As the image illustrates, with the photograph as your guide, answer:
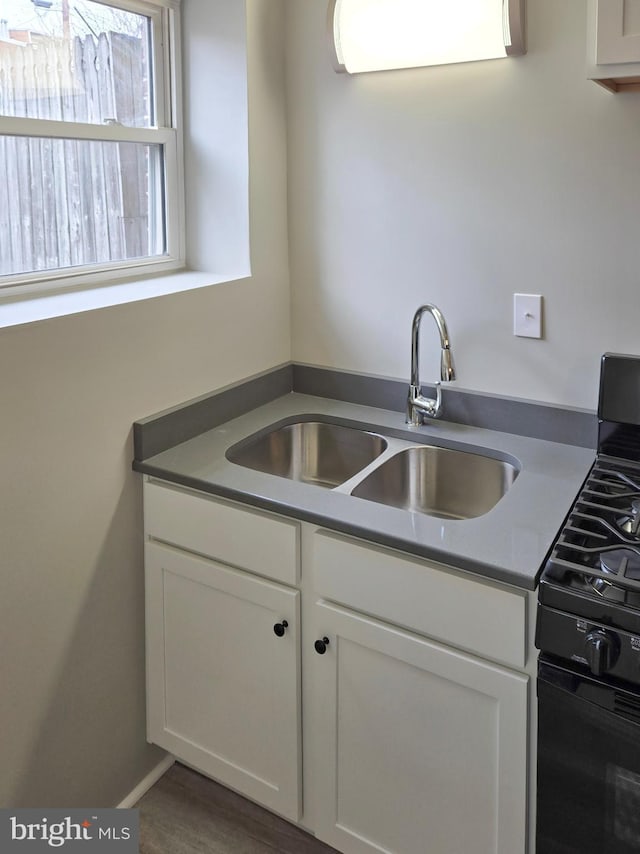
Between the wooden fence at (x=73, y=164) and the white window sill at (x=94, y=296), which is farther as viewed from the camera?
the wooden fence at (x=73, y=164)

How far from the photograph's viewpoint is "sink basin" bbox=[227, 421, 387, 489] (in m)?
2.03

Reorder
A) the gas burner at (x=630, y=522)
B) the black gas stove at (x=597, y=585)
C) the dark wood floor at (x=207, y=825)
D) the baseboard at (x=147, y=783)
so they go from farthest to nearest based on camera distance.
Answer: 1. the baseboard at (x=147, y=783)
2. the dark wood floor at (x=207, y=825)
3. the gas burner at (x=630, y=522)
4. the black gas stove at (x=597, y=585)

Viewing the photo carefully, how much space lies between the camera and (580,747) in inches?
50.4

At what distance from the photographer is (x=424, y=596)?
4.71 ft

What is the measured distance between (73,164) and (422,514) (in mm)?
1139

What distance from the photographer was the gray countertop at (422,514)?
4.51ft

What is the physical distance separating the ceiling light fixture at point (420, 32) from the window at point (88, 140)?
48 cm

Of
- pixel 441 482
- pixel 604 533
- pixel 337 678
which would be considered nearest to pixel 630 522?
pixel 604 533

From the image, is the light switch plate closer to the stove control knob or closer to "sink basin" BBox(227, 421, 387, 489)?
"sink basin" BBox(227, 421, 387, 489)

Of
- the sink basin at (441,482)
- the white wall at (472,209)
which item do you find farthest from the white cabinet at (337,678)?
the white wall at (472,209)

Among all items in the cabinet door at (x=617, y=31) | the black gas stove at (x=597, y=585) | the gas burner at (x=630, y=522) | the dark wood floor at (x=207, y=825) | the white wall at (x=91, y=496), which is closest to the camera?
the black gas stove at (x=597, y=585)

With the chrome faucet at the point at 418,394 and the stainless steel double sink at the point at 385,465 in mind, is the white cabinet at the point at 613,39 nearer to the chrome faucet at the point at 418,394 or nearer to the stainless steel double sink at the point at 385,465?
the chrome faucet at the point at 418,394

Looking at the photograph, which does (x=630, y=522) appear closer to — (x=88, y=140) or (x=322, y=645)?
(x=322, y=645)

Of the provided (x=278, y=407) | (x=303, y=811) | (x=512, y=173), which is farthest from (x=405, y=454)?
(x=303, y=811)
